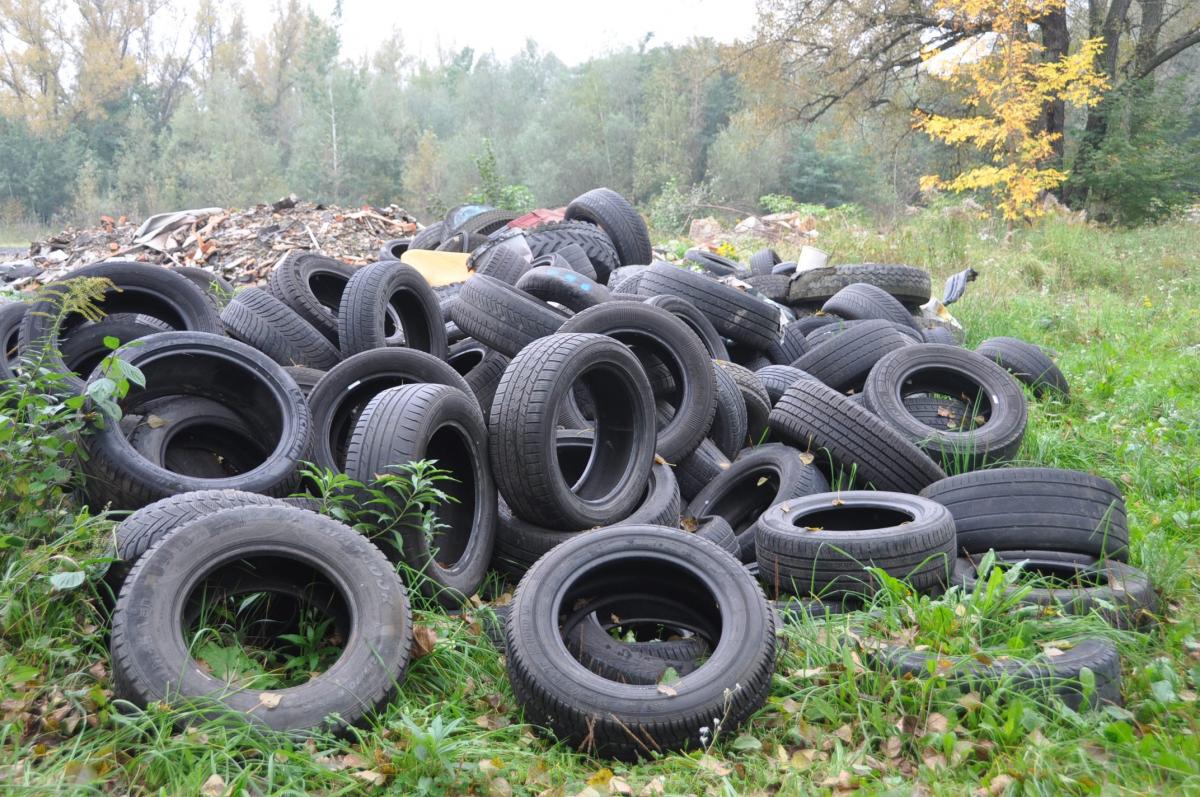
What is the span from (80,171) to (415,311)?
150 feet

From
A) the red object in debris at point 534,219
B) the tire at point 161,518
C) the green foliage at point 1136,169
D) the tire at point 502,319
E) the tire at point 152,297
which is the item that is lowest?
the green foliage at point 1136,169

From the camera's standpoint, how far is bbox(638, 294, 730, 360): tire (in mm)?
6855

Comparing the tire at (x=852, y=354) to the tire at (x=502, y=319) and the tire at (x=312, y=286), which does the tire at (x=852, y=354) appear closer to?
the tire at (x=502, y=319)

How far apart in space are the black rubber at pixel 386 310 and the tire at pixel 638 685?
308 cm

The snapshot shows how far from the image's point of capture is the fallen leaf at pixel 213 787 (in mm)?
2756

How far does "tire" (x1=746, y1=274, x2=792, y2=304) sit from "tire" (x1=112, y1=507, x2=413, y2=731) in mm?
7047

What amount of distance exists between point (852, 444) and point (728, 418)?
1075 millimetres

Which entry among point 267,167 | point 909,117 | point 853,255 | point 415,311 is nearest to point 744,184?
point 909,117

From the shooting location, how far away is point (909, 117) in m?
24.8

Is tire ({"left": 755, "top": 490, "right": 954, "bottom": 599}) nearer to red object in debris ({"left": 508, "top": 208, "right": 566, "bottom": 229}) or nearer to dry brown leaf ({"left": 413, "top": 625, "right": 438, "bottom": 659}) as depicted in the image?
dry brown leaf ({"left": 413, "top": 625, "right": 438, "bottom": 659})

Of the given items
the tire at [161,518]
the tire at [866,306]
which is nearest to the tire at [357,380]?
the tire at [161,518]

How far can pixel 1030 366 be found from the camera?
26.1ft

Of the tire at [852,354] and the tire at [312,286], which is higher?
the tire at [312,286]

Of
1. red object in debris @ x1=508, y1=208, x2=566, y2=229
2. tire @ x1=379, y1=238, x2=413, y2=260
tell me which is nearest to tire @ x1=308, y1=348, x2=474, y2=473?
tire @ x1=379, y1=238, x2=413, y2=260
